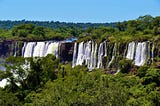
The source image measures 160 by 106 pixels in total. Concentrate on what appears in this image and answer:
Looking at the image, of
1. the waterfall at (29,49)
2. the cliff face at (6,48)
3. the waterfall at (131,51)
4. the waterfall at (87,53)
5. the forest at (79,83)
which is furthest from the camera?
the cliff face at (6,48)

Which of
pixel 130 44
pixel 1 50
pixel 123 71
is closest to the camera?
pixel 123 71

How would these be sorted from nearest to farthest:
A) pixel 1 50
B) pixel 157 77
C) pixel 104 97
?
1. pixel 104 97
2. pixel 157 77
3. pixel 1 50

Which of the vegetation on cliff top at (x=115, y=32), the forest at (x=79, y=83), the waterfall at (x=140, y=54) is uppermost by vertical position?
the vegetation on cliff top at (x=115, y=32)

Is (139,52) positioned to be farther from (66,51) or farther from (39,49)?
(39,49)

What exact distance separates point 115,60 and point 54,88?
25293mm

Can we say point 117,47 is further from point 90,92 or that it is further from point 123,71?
point 90,92

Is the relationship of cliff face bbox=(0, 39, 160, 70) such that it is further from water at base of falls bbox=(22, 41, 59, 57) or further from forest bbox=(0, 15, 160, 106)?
forest bbox=(0, 15, 160, 106)

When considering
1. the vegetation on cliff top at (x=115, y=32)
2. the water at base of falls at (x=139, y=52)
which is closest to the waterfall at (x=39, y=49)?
the vegetation on cliff top at (x=115, y=32)

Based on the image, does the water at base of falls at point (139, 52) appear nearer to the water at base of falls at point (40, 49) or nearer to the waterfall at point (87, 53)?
the waterfall at point (87, 53)

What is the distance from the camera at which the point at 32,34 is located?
72.1 m

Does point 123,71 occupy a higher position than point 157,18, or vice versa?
point 157,18

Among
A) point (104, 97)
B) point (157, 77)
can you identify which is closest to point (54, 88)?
point (104, 97)

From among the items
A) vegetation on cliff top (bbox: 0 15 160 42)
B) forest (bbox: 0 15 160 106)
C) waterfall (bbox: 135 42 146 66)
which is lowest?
forest (bbox: 0 15 160 106)

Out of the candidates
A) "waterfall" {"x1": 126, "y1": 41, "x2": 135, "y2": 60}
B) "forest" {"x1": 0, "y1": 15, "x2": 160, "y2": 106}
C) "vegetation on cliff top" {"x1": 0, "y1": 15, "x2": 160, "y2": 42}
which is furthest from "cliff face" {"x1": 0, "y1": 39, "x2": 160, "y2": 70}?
"vegetation on cliff top" {"x1": 0, "y1": 15, "x2": 160, "y2": 42}
